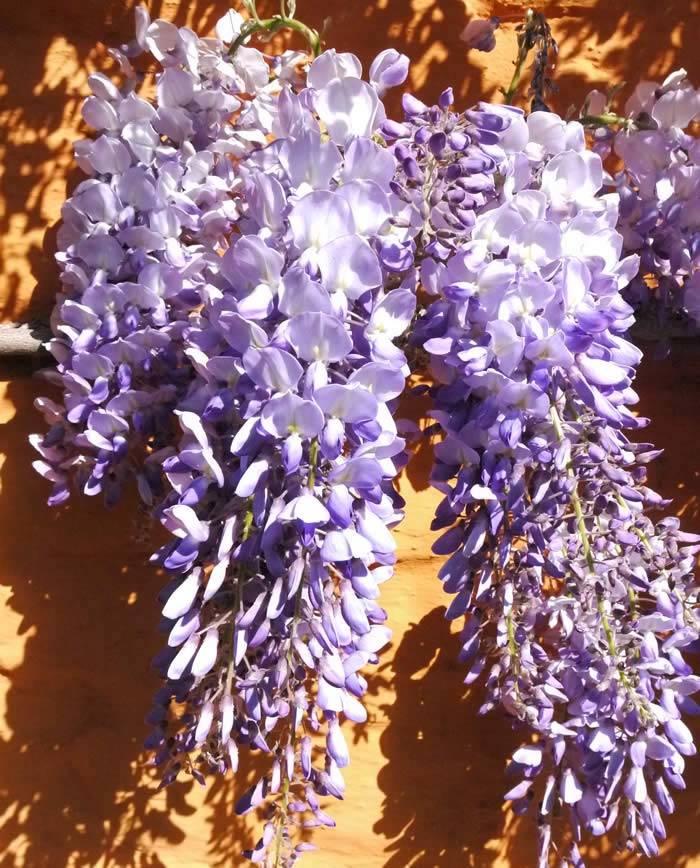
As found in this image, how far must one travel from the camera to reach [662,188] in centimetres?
140

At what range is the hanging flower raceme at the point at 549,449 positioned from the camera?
1147 mm

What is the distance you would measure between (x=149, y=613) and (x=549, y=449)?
888 millimetres

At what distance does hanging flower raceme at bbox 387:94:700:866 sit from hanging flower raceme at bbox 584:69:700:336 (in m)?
0.20

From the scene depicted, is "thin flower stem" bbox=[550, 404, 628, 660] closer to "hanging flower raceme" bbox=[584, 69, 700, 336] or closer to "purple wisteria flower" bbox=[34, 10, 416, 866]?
"purple wisteria flower" bbox=[34, 10, 416, 866]

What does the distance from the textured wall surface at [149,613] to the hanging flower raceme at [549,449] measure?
0.37m

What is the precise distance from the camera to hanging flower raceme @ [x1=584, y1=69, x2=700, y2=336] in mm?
1400

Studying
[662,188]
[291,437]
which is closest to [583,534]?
[291,437]

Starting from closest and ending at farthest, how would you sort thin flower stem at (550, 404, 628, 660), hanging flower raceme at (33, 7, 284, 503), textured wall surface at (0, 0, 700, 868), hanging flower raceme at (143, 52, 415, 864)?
hanging flower raceme at (143, 52, 415, 864)
thin flower stem at (550, 404, 628, 660)
hanging flower raceme at (33, 7, 284, 503)
textured wall surface at (0, 0, 700, 868)

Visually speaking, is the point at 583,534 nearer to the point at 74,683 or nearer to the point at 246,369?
the point at 246,369

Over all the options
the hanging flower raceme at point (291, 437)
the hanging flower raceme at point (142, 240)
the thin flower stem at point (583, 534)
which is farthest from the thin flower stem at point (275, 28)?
the thin flower stem at point (583, 534)

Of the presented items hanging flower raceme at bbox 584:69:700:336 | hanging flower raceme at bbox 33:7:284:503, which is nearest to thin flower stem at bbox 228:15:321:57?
hanging flower raceme at bbox 33:7:284:503

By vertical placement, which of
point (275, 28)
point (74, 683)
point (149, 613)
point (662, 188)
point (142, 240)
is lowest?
point (74, 683)

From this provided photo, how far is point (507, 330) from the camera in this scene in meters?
1.12

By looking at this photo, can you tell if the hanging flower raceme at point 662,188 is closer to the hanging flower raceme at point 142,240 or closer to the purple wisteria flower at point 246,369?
the purple wisteria flower at point 246,369
